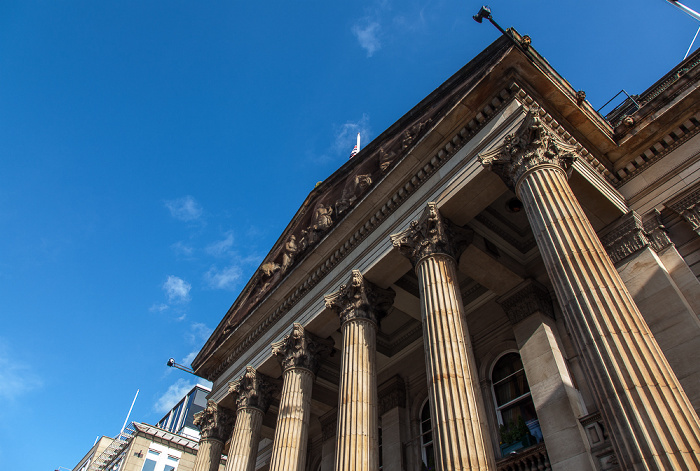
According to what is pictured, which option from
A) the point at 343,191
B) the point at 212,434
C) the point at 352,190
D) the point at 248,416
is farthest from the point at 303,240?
the point at 212,434

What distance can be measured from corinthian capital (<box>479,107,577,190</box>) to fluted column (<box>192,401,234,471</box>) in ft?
53.9

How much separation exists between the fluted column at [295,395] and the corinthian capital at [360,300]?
2.27m

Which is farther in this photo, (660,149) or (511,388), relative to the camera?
(511,388)

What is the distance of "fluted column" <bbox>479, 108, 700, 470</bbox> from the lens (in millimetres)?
7207

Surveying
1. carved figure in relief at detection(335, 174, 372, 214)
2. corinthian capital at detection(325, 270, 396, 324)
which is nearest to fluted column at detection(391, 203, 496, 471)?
corinthian capital at detection(325, 270, 396, 324)

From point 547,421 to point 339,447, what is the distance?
5.56 meters

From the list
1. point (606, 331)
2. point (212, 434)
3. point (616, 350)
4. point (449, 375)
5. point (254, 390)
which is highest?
point (254, 390)

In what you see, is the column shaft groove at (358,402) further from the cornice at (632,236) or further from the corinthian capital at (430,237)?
the cornice at (632,236)

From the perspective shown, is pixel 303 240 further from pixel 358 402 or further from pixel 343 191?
pixel 358 402

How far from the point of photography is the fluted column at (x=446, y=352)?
10.0 m

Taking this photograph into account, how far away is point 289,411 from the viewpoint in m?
16.9

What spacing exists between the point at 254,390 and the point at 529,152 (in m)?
14.3

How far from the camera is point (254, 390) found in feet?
66.7

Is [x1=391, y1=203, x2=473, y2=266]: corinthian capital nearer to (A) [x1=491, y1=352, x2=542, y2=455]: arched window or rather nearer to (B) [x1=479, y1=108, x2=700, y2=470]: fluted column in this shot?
(B) [x1=479, y1=108, x2=700, y2=470]: fluted column
